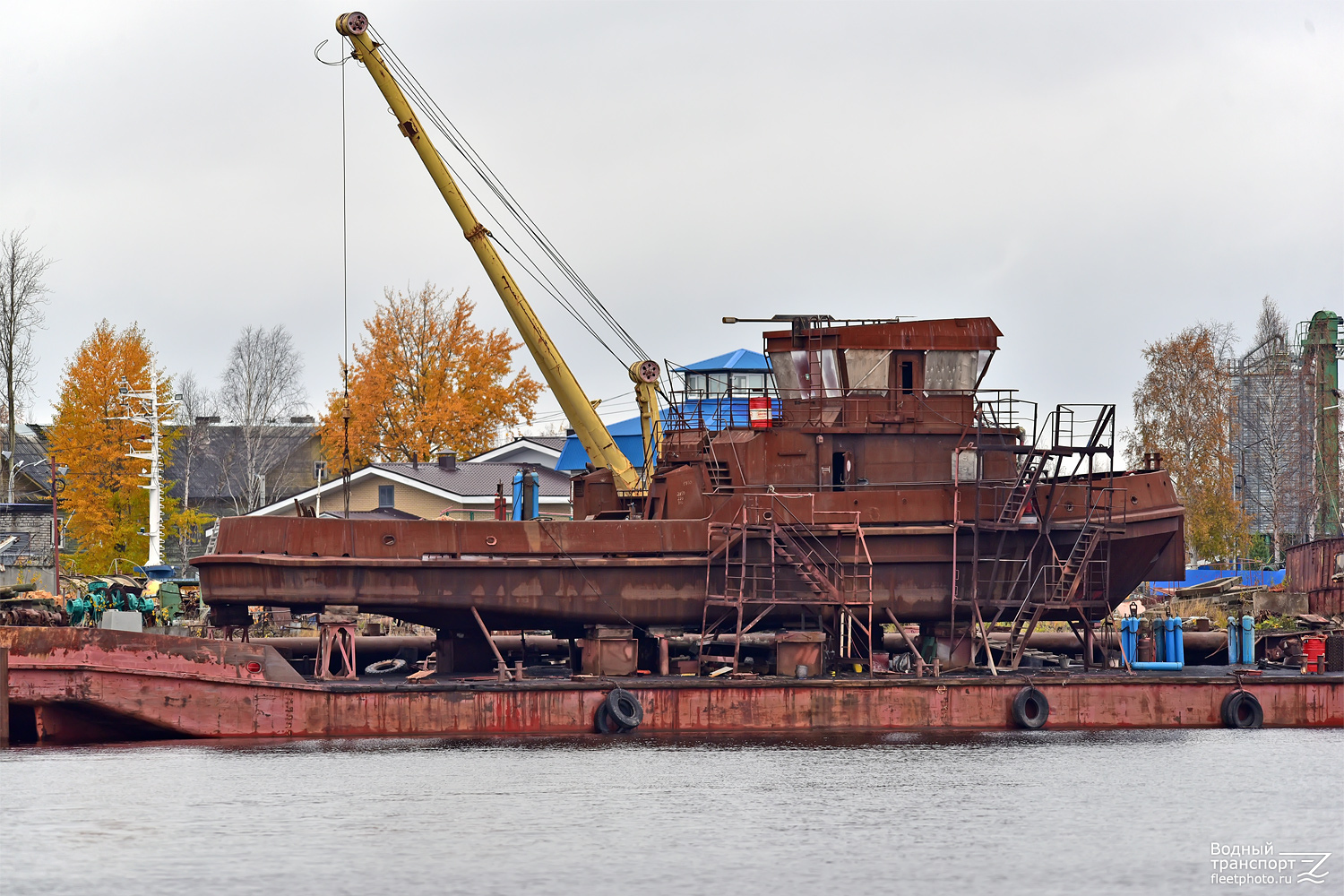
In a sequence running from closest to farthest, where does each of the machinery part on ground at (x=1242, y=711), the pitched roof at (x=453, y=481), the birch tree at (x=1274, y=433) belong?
the machinery part on ground at (x=1242, y=711), the pitched roof at (x=453, y=481), the birch tree at (x=1274, y=433)

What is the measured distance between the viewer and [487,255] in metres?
34.2

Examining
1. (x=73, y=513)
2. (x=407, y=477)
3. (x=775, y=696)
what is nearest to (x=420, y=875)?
(x=775, y=696)

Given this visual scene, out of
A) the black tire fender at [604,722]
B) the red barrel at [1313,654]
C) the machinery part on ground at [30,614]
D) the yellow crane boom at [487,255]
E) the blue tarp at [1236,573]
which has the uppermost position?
the yellow crane boom at [487,255]

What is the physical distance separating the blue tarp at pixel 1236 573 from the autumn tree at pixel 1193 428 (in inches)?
52.5

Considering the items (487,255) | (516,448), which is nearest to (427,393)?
(516,448)

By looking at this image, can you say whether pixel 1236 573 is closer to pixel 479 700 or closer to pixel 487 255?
pixel 487 255

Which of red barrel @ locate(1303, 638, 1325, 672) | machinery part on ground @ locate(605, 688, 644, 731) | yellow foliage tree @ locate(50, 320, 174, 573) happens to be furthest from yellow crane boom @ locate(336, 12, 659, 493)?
yellow foliage tree @ locate(50, 320, 174, 573)

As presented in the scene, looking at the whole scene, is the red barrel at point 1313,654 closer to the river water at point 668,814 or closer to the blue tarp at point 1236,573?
the river water at point 668,814

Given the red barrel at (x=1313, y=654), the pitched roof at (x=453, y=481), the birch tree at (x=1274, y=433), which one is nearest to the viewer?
the red barrel at (x=1313, y=654)

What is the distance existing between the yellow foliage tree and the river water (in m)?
26.6

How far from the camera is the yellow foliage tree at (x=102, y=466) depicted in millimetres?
52938

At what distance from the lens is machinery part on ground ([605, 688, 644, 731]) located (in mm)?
28000

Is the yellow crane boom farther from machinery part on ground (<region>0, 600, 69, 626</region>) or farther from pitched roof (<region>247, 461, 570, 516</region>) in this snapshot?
pitched roof (<region>247, 461, 570, 516</region>)

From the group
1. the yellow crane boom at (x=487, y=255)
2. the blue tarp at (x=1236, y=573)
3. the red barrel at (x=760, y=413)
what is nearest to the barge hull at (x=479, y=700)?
the red barrel at (x=760, y=413)
